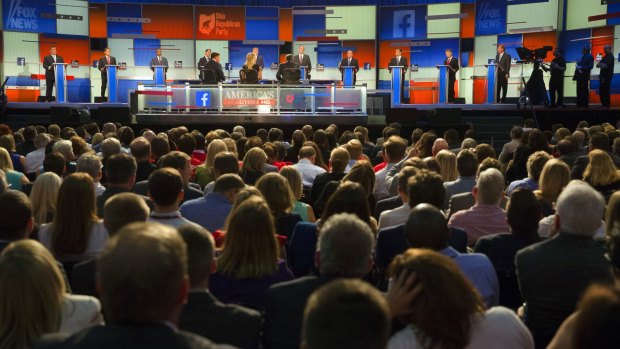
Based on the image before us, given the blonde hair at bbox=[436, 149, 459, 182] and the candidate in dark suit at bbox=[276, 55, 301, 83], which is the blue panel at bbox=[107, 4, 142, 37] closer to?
the candidate in dark suit at bbox=[276, 55, 301, 83]

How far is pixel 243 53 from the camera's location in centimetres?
2395

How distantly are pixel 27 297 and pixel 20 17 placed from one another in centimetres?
2158

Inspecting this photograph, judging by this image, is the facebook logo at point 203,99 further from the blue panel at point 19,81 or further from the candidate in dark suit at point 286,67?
the blue panel at point 19,81

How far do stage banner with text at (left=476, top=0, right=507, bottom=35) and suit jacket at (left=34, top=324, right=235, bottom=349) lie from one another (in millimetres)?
21687

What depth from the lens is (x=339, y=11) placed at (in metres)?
24.3

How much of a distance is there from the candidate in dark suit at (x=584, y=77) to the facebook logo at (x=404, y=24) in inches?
280

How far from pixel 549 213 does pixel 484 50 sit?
1792 centimetres

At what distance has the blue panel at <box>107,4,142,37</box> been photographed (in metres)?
23.5

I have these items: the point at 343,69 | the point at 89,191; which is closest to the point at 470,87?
the point at 343,69

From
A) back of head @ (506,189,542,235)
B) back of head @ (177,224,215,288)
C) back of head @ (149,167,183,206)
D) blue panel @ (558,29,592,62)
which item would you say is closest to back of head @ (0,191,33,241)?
back of head @ (149,167,183,206)

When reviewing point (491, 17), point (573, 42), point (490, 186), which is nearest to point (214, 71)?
point (491, 17)

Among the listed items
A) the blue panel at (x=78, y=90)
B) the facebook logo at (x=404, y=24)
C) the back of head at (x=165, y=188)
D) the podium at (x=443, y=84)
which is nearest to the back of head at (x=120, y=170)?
the back of head at (x=165, y=188)

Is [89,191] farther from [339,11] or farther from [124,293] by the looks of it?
[339,11]

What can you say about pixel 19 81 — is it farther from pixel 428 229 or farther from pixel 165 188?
pixel 428 229
